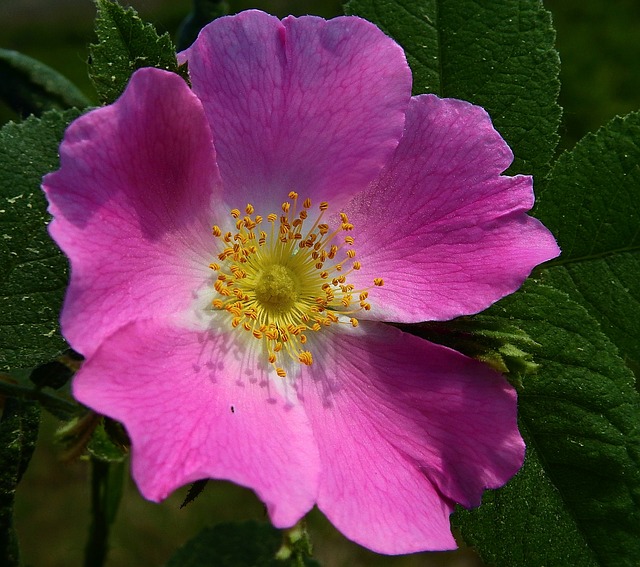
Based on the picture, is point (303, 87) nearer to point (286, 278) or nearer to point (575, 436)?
point (286, 278)

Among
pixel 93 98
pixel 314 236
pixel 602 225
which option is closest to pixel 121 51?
pixel 314 236

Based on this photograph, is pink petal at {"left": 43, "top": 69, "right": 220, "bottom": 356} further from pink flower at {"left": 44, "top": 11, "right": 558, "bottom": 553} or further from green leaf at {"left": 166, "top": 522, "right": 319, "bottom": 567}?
green leaf at {"left": 166, "top": 522, "right": 319, "bottom": 567}

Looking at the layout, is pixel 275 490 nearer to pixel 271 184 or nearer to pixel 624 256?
pixel 271 184

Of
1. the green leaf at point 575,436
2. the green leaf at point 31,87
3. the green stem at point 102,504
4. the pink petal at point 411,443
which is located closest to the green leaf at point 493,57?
the green leaf at point 575,436

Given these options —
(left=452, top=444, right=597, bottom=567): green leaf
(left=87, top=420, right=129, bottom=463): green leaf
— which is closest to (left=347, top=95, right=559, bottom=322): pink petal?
(left=452, top=444, right=597, bottom=567): green leaf

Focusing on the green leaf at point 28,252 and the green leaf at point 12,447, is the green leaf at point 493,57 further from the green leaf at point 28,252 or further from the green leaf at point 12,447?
the green leaf at point 12,447
